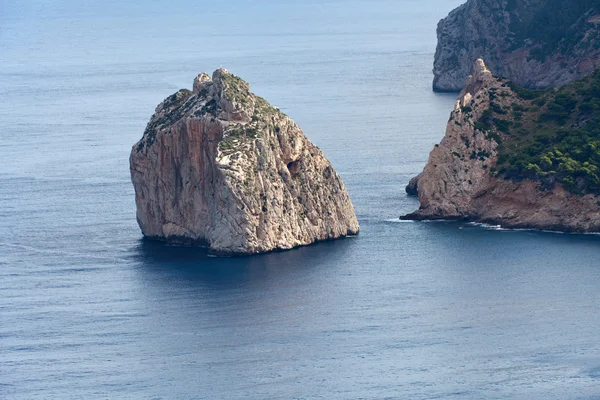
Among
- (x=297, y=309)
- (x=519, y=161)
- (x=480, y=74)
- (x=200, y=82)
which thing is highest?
(x=480, y=74)

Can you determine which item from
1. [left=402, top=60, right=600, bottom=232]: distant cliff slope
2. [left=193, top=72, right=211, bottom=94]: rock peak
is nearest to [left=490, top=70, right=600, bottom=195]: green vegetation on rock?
[left=402, top=60, right=600, bottom=232]: distant cliff slope

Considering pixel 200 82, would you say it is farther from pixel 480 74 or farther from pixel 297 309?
pixel 480 74

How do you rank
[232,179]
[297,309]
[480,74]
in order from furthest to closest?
[480,74]
[232,179]
[297,309]

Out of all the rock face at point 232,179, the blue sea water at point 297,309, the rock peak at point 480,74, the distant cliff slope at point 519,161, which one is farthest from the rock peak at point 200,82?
the rock peak at point 480,74

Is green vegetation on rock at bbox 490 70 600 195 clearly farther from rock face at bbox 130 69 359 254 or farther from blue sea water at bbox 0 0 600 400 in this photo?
rock face at bbox 130 69 359 254

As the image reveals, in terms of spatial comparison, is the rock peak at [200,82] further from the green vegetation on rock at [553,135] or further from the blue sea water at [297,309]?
the green vegetation on rock at [553,135]

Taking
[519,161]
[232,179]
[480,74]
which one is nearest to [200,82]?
[232,179]
